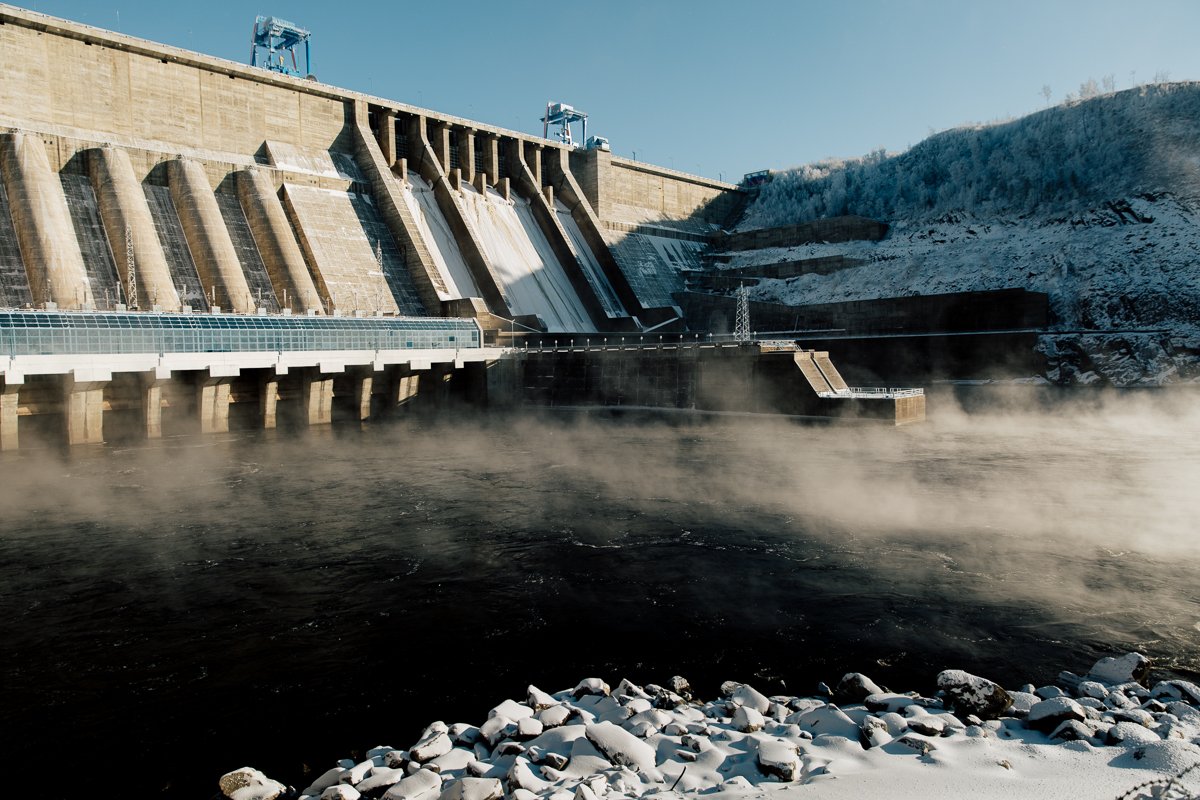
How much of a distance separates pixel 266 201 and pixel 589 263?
89.5 feet

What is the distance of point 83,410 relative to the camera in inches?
1294

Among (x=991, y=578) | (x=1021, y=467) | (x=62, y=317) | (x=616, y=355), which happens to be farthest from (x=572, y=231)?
(x=991, y=578)

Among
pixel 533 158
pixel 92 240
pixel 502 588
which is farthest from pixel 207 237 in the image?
pixel 502 588

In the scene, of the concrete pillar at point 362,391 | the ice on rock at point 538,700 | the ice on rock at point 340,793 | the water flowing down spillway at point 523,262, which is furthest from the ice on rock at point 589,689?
the water flowing down spillway at point 523,262

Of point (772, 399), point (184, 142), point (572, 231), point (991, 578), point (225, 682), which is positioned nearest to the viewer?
point (225, 682)

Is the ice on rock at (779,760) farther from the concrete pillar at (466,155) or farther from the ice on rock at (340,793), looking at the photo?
the concrete pillar at (466,155)

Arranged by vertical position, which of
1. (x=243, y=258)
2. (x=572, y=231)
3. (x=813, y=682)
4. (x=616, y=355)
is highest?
(x=572, y=231)

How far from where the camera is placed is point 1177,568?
15.5m

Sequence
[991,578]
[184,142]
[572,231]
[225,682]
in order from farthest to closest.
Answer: [572,231], [184,142], [991,578], [225,682]

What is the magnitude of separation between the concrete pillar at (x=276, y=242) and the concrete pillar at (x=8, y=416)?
1701cm

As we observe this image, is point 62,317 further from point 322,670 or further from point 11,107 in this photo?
point 322,670

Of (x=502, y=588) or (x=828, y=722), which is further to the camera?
(x=502, y=588)

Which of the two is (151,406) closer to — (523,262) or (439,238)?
(439,238)

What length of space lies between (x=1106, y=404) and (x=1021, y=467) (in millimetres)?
Answer: 21424
